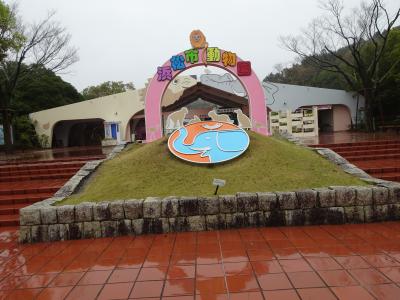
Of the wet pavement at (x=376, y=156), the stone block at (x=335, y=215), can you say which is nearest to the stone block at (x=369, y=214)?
the stone block at (x=335, y=215)

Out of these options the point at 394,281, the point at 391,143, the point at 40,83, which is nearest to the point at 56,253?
the point at 394,281

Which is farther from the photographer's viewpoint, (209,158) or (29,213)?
(209,158)

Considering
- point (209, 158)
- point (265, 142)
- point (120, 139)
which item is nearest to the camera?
point (209, 158)

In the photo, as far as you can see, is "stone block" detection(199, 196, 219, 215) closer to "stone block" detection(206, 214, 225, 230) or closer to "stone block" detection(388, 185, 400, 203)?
"stone block" detection(206, 214, 225, 230)

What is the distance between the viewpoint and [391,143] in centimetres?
1062

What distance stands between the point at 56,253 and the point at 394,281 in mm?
3943

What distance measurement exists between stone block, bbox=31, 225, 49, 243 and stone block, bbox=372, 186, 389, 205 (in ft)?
15.9

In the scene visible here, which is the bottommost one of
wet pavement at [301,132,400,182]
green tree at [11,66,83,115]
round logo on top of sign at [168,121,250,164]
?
wet pavement at [301,132,400,182]

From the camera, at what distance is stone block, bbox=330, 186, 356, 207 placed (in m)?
4.84

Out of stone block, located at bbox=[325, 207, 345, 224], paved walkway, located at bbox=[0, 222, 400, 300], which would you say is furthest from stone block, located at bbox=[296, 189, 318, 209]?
paved walkway, located at bbox=[0, 222, 400, 300]

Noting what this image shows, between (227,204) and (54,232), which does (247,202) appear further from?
(54,232)

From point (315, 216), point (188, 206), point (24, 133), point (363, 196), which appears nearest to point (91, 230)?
point (188, 206)

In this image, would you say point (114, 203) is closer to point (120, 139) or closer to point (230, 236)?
point (230, 236)

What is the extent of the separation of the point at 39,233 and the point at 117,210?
1.21 meters
